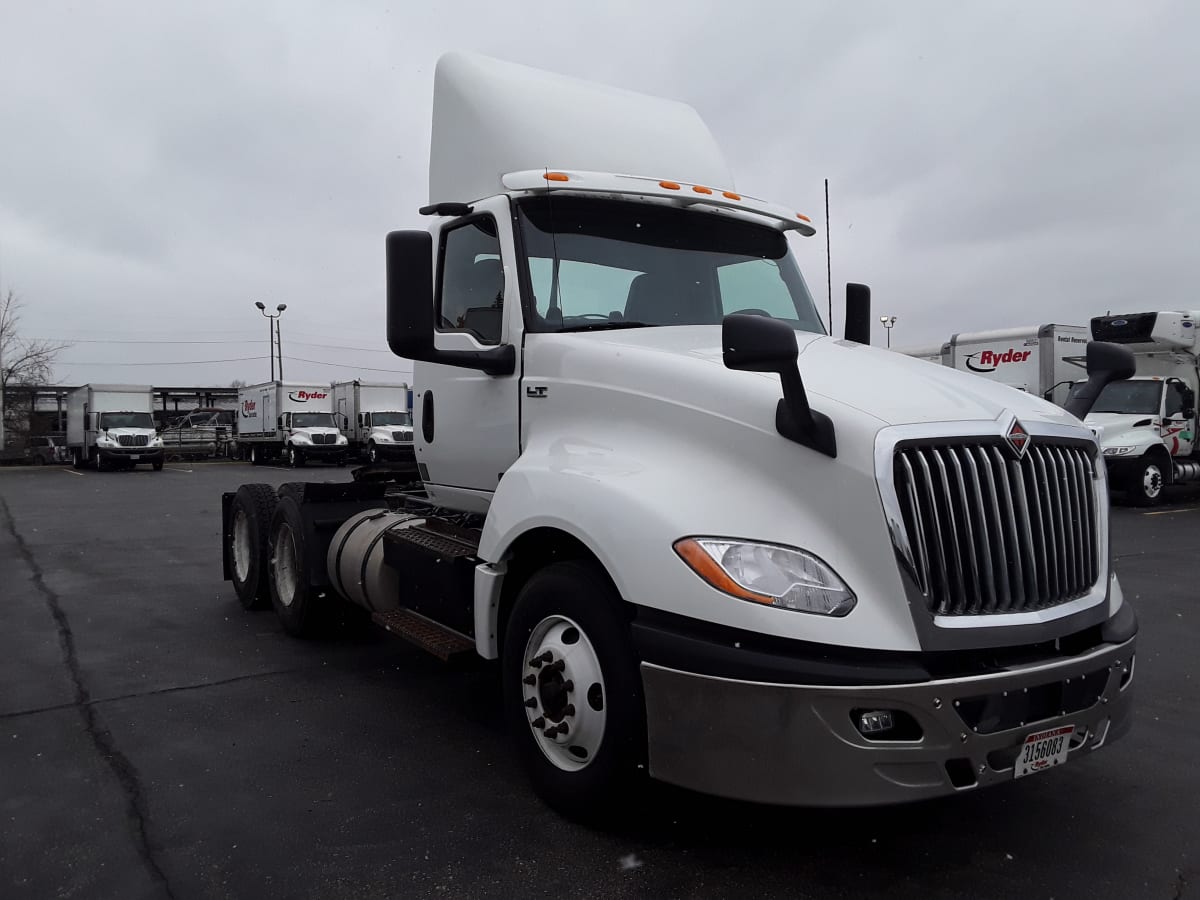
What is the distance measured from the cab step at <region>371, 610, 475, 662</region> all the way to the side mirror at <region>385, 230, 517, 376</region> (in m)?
1.43

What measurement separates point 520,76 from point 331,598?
3.81 m

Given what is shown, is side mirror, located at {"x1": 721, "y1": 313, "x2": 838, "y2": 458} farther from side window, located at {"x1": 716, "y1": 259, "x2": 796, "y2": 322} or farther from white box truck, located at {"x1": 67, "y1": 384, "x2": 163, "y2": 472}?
white box truck, located at {"x1": 67, "y1": 384, "x2": 163, "y2": 472}

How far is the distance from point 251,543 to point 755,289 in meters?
4.89

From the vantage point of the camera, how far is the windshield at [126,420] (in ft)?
115

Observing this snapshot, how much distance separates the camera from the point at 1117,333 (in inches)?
720

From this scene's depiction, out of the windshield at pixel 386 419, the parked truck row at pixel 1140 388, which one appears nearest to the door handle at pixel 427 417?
the parked truck row at pixel 1140 388

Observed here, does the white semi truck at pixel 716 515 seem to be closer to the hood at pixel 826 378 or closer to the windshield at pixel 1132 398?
the hood at pixel 826 378

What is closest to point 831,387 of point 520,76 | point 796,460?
point 796,460

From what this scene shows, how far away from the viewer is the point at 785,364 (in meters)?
3.05

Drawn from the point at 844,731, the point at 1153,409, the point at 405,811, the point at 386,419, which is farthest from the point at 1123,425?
the point at 386,419

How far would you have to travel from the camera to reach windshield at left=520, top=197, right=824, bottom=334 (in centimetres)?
434

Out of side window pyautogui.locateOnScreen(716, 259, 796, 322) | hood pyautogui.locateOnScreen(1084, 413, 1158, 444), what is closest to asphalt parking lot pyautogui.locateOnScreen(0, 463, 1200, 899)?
side window pyautogui.locateOnScreen(716, 259, 796, 322)

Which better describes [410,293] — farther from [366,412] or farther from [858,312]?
[366,412]

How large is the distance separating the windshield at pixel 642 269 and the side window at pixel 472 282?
242 mm
